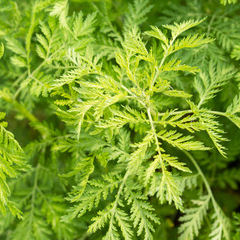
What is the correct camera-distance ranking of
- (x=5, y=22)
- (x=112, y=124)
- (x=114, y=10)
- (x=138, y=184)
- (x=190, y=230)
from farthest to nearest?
(x=114, y=10), (x=5, y=22), (x=190, y=230), (x=138, y=184), (x=112, y=124)

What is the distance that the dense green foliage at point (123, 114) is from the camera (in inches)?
45.5

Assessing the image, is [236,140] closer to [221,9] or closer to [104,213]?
[221,9]

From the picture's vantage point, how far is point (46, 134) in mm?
1787

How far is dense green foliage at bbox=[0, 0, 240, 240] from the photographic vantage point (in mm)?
1155

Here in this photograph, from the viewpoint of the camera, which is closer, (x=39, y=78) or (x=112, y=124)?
(x=112, y=124)

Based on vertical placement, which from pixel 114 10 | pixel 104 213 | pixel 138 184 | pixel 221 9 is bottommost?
pixel 104 213

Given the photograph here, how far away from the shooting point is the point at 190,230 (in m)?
1.52

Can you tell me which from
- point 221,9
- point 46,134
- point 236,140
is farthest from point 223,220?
point 221,9

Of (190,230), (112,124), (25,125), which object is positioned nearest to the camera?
(112,124)

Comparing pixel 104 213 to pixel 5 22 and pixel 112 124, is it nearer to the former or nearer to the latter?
pixel 112 124

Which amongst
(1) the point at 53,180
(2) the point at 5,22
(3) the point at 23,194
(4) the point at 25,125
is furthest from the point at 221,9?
(4) the point at 25,125

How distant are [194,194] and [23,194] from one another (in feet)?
3.46

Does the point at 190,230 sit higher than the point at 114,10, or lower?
lower

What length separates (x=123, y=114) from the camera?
1.16 meters
